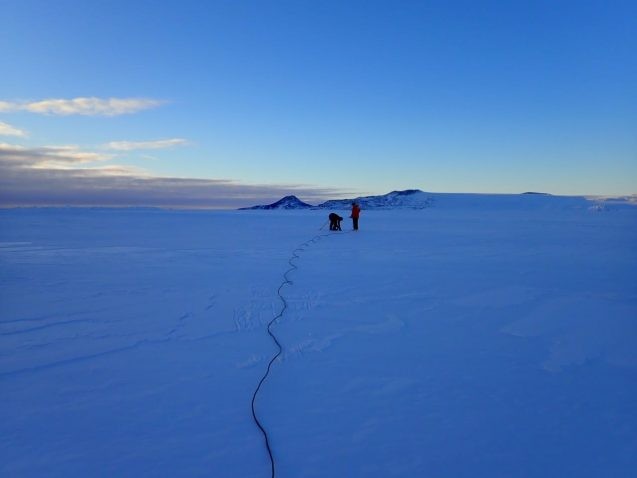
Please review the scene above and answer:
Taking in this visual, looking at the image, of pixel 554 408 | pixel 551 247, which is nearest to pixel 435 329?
pixel 554 408

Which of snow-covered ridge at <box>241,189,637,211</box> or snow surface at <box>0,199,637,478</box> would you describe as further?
snow-covered ridge at <box>241,189,637,211</box>

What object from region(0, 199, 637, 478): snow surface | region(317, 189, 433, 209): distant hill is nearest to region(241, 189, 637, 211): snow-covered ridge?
region(317, 189, 433, 209): distant hill

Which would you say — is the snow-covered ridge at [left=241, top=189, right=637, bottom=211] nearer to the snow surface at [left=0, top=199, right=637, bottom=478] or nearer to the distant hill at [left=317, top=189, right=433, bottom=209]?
the distant hill at [left=317, top=189, right=433, bottom=209]

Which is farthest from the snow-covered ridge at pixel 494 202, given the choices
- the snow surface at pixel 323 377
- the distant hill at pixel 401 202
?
the snow surface at pixel 323 377

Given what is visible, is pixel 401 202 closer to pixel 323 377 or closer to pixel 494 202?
pixel 494 202

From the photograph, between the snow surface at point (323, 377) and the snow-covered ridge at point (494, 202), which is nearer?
the snow surface at point (323, 377)

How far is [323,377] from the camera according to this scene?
290 centimetres

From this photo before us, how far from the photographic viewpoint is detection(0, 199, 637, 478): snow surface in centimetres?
207

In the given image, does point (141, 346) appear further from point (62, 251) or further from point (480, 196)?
point (480, 196)

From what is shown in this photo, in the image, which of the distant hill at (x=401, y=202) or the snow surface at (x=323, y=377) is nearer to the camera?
the snow surface at (x=323, y=377)

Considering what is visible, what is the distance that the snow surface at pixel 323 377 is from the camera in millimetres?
2074

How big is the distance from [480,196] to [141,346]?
197 feet

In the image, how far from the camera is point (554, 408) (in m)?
2.52

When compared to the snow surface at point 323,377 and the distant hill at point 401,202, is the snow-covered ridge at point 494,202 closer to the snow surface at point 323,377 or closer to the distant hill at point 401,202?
the distant hill at point 401,202
